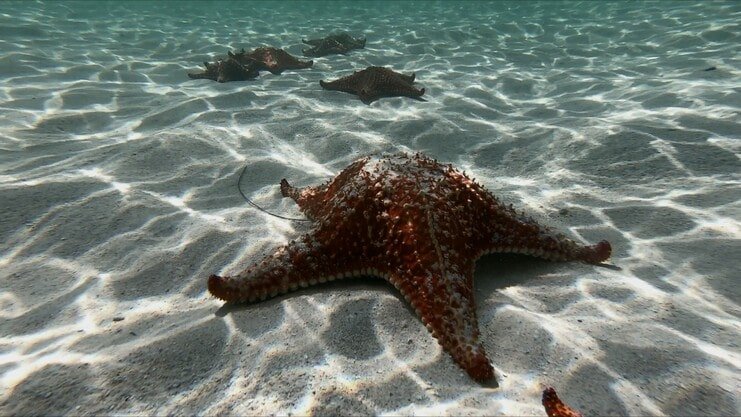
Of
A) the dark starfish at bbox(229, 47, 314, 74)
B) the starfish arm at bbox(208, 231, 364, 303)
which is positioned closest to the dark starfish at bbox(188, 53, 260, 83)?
the dark starfish at bbox(229, 47, 314, 74)

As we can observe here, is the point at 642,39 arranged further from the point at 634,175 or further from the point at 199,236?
the point at 199,236

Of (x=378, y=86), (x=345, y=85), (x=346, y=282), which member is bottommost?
(x=346, y=282)

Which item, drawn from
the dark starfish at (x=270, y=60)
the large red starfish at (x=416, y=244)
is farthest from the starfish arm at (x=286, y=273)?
the dark starfish at (x=270, y=60)

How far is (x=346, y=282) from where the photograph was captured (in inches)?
122

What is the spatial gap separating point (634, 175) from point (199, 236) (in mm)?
5025

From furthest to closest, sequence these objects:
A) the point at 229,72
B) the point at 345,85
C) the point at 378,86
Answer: the point at 229,72, the point at 345,85, the point at 378,86

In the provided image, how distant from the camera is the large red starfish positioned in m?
2.46

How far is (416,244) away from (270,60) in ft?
31.5

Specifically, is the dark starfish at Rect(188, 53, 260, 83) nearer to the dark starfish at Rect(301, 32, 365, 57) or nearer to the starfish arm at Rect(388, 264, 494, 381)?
the dark starfish at Rect(301, 32, 365, 57)

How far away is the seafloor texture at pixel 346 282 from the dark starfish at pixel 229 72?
1.67 ft

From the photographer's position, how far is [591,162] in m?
5.31

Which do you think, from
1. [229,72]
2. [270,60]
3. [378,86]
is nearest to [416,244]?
[378,86]

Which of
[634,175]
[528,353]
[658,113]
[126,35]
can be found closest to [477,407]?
[528,353]

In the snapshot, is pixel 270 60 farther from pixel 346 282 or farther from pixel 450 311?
pixel 450 311
